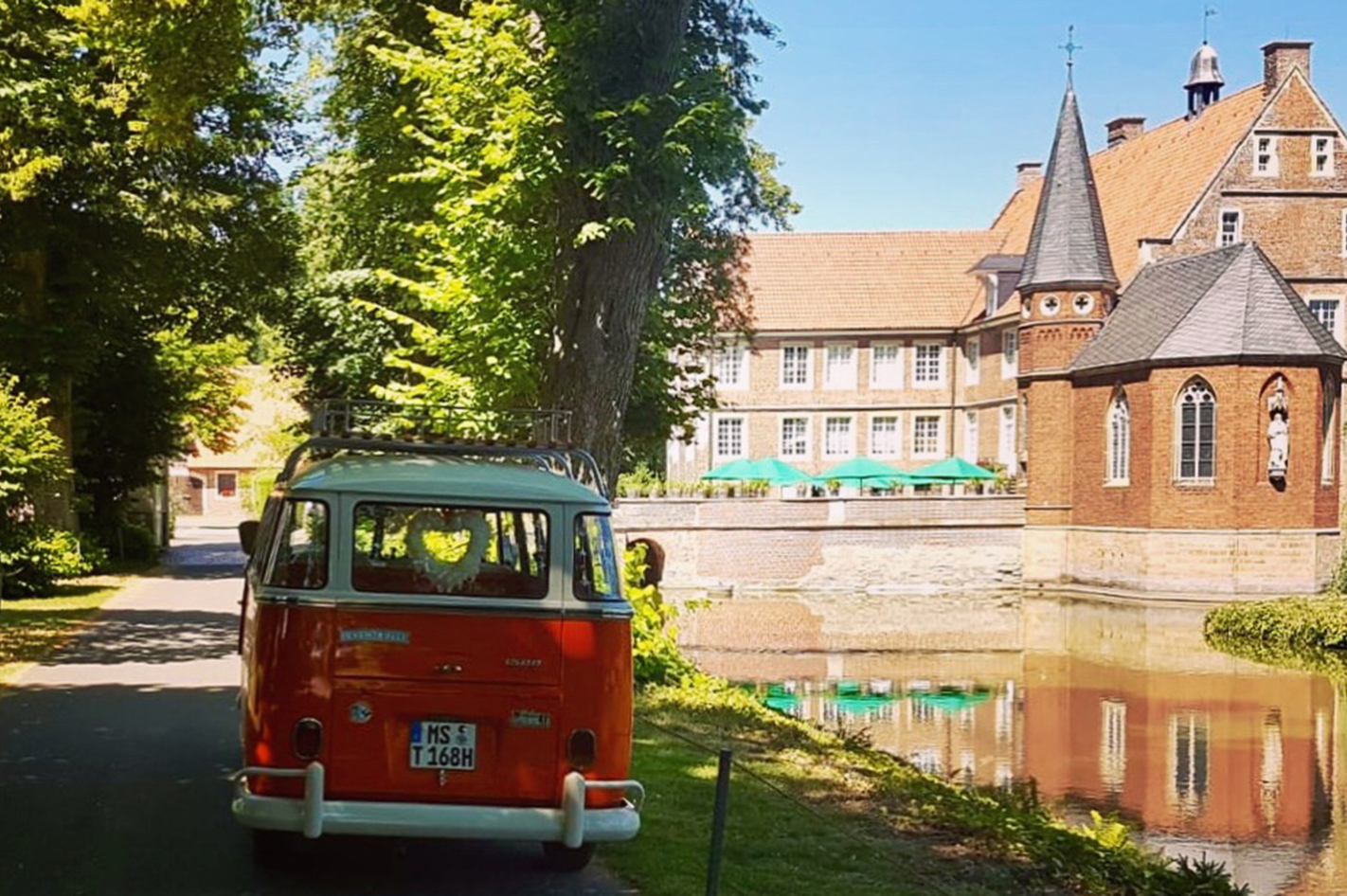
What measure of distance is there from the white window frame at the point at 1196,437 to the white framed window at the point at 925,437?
17578mm

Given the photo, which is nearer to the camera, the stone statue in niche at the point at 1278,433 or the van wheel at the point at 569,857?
the van wheel at the point at 569,857

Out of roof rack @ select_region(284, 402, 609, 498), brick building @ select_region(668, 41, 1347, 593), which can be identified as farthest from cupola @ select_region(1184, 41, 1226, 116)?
roof rack @ select_region(284, 402, 609, 498)

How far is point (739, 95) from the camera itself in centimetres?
1480

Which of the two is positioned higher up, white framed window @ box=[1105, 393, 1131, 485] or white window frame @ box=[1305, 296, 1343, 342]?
white window frame @ box=[1305, 296, 1343, 342]

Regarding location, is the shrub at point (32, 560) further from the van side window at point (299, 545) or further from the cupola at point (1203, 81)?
the cupola at point (1203, 81)

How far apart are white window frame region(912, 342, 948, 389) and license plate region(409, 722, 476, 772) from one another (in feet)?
190

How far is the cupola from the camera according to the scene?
5872cm

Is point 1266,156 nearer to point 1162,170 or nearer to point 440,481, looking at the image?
point 1162,170

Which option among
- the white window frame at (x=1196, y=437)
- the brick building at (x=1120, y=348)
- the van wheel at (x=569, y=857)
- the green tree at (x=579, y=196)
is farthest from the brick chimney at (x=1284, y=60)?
the van wheel at (x=569, y=857)

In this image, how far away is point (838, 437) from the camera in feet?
212

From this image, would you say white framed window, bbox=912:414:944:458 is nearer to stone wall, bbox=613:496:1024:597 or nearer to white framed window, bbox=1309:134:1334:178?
stone wall, bbox=613:496:1024:597

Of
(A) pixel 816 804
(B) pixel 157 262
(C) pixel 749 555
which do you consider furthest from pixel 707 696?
(C) pixel 749 555

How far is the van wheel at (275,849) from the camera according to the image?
7.75 metres

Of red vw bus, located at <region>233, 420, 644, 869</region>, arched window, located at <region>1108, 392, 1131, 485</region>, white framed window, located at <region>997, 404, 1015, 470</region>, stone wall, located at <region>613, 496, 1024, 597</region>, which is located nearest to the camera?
red vw bus, located at <region>233, 420, 644, 869</region>
